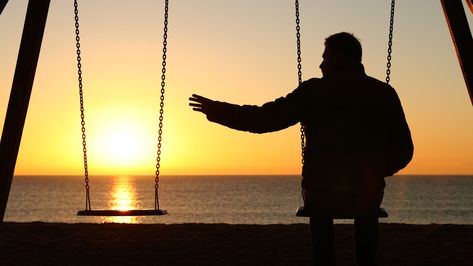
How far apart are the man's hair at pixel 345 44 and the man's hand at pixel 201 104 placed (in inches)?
34.0

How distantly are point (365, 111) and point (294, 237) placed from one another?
21.0 feet

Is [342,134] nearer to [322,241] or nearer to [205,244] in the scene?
[322,241]

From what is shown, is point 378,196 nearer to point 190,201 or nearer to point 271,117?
point 271,117

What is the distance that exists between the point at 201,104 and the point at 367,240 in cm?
137

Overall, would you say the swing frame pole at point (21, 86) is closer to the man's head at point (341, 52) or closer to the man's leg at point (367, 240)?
the man's head at point (341, 52)

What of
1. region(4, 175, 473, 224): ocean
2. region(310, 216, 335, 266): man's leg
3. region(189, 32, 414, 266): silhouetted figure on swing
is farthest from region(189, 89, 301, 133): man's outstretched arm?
region(4, 175, 473, 224): ocean

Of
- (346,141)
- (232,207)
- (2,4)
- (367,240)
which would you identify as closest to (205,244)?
(2,4)

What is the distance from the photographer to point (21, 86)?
Result: 861 cm

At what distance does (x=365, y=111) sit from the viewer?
556 cm

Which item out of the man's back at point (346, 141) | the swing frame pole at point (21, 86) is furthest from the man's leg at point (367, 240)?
the swing frame pole at point (21, 86)

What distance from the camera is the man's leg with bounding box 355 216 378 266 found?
568 centimetres

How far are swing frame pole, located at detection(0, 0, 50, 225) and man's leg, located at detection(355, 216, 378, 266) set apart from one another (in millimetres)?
4033

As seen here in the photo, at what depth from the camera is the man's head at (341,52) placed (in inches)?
220

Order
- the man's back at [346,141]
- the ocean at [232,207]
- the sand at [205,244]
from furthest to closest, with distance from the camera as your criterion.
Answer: the ocean at [232,207] < the sand at [205,244] < the man's back at [346,141]
